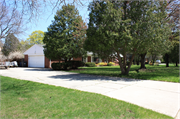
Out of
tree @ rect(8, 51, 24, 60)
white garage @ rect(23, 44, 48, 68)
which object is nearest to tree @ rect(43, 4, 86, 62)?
white garage @ rect(23, 44, 48, 68)

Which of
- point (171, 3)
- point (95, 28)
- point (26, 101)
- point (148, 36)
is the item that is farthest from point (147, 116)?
point (171, 3)

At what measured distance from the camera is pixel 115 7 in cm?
1024

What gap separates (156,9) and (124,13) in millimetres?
2346

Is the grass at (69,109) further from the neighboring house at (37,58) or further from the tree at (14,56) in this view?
the tree at (14,56)

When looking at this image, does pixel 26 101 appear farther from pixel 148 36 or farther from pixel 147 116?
pixel 148 36

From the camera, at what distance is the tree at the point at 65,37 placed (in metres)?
17.2

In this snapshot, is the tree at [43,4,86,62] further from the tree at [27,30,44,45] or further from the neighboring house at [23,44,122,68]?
the tree at [27,30,44,45]

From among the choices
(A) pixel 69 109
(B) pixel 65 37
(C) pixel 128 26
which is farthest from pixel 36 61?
(A) pixel 69 109

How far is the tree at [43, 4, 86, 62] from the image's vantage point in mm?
17172

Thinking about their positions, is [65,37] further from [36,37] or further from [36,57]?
[36,37]

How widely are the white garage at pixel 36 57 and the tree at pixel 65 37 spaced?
7511 mm

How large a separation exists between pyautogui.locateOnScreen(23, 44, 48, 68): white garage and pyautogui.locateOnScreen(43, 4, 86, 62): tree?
7.51 metres

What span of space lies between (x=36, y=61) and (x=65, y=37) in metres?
12.2

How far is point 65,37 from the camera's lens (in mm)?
17453
